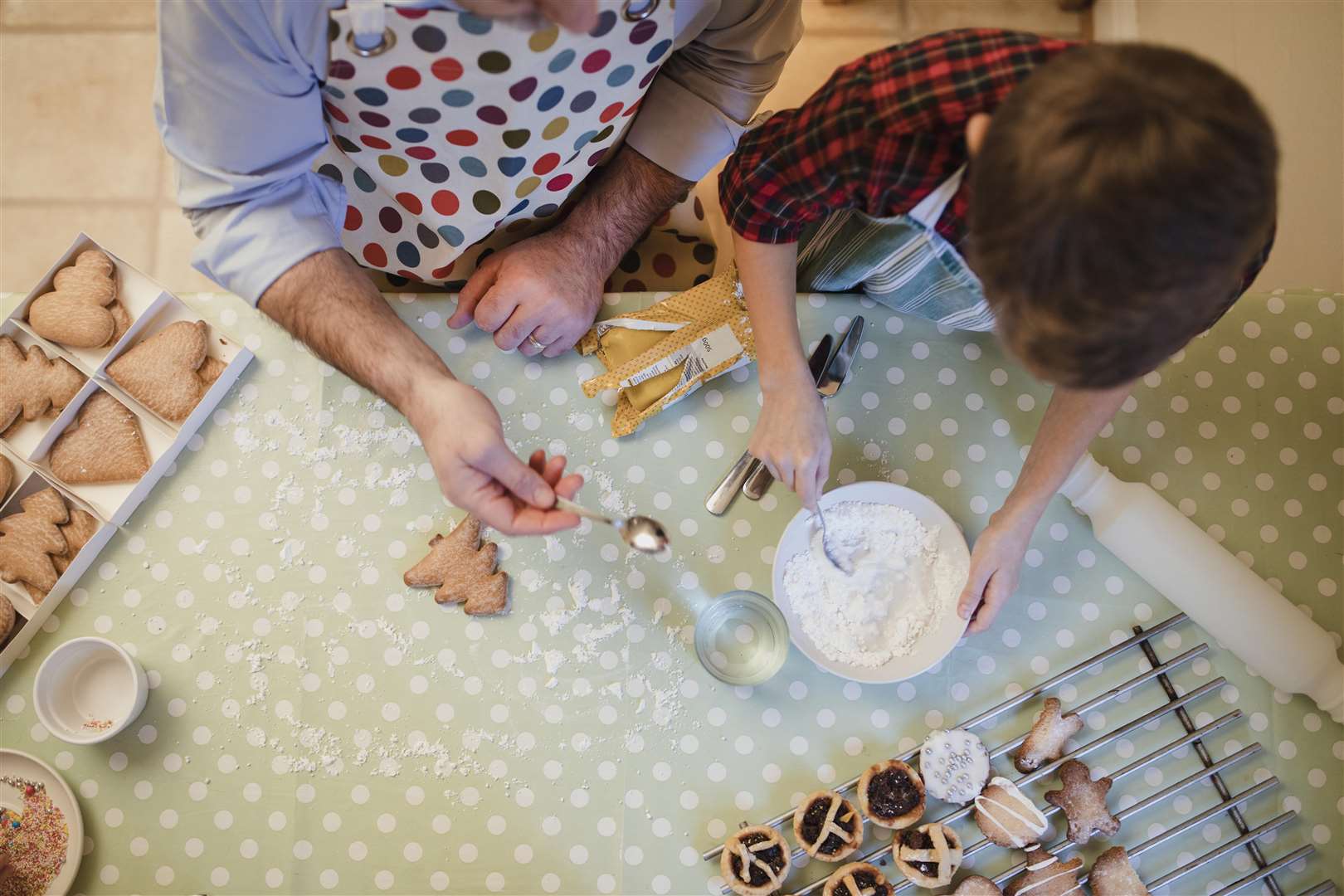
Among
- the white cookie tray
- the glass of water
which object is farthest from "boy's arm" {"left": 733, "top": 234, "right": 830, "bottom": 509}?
the white cookie tray

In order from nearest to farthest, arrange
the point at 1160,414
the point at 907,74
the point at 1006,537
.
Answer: the point at 907,74, the point at 1006,537, the point at 1160,414

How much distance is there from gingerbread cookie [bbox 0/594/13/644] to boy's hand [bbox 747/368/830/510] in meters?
0.98

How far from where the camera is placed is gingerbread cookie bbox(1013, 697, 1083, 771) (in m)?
1.12

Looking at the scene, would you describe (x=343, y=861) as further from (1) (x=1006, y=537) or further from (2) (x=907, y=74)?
(2) (x=907, y=74)

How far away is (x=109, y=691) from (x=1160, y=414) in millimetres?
1448

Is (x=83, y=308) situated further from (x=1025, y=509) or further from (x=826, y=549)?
(x=1025, y=509)

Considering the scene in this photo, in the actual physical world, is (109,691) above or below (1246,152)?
below

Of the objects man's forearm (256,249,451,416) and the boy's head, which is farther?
man's forearm (256,249,451,416)

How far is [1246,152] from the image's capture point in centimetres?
67

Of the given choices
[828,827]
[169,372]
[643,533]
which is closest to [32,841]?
[169,372]

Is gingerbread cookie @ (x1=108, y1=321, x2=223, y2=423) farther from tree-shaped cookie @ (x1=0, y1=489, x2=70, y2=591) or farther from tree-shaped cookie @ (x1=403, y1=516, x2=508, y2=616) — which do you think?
tree-shaped cookie @ (x1=403, y1=516, x2=508, y2=616)

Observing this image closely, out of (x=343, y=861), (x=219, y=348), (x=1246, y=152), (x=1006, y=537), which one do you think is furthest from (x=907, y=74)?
(x=343, y=861)

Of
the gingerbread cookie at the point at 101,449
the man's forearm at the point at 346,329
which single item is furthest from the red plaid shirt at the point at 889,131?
the gingerbread cookie at the point at 101,449

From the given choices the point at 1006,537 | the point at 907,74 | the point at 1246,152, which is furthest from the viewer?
the point at 1006,537
